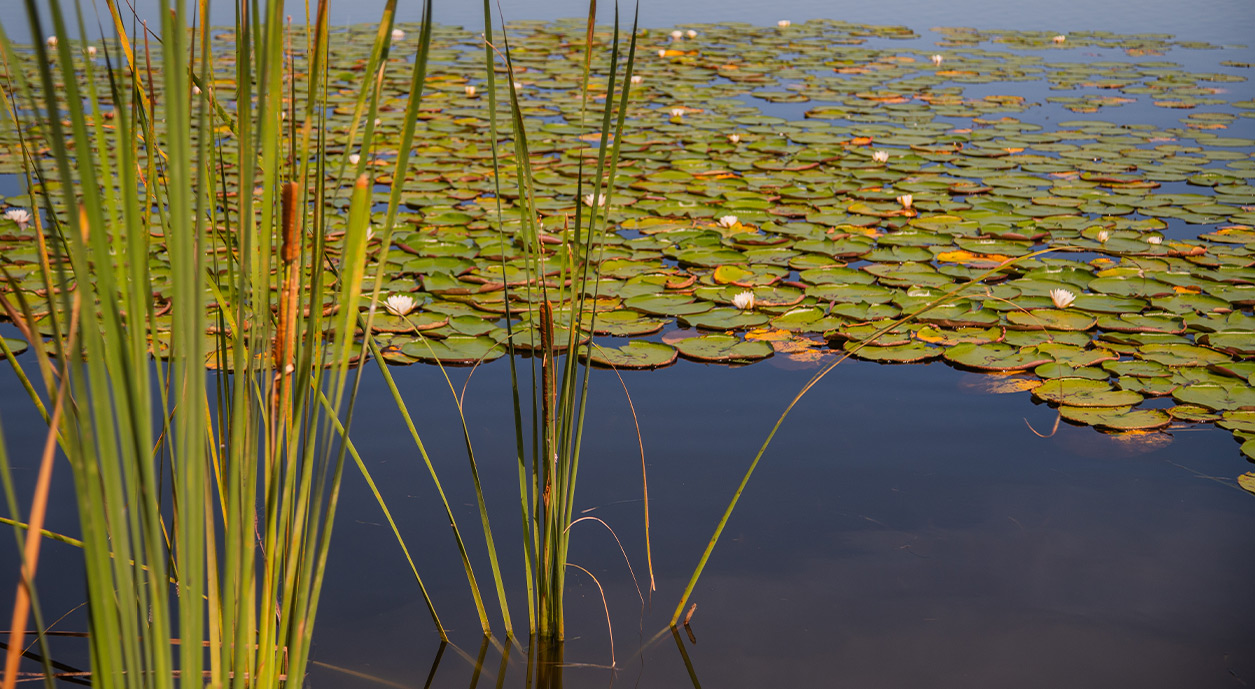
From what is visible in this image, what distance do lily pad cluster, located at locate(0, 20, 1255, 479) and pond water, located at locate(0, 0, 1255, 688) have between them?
0.16m

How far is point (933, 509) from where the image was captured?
160cm

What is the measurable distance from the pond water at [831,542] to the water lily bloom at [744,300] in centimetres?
27

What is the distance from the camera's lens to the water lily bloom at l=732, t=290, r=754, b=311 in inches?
Result: 92.6

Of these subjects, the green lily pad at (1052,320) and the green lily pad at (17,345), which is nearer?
the green lily pad at (17,345)

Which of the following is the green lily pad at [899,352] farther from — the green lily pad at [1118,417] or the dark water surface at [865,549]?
the green lily pad at [1118,417]

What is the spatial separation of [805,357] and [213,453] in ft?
4.92

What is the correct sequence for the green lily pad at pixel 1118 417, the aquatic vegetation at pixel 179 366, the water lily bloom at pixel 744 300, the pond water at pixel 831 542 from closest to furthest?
the aquatic vegetation at pixel 179 366 < the pond water at pixel 831 542 < the green lily pad at pixel 1118 417 < the water lily bloom at pixel 744 300

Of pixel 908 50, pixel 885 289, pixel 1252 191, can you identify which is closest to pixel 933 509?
pixel 885 289

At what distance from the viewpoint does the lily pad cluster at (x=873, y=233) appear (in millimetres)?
2127

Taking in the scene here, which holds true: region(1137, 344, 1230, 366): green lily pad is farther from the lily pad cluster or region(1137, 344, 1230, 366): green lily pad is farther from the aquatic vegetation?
the aquatic vegetation

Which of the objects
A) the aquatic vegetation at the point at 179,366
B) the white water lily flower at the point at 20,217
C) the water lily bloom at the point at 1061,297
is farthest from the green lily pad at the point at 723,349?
the white water lily flower at the point at 20,217

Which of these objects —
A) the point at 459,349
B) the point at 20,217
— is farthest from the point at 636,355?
the point at 20,217

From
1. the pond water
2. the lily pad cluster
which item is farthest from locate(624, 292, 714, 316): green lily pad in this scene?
the pond water

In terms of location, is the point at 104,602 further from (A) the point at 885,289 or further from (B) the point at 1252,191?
(B) the point at 1252,191
